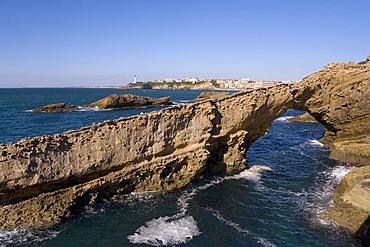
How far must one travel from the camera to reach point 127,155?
835 inches

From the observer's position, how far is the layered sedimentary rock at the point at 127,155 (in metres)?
17.6

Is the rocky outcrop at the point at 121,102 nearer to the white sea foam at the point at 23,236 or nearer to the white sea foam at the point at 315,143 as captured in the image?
the white sea foam at the point at 315,143

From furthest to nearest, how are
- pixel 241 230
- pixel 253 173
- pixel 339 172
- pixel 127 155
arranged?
pixel 339 172 < pixel 253 173 < pixel 127 155 < pixel 241 230

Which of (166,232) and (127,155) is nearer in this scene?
(166,232)

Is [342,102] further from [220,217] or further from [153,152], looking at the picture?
[153,152]

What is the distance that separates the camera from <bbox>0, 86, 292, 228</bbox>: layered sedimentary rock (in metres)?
17.6

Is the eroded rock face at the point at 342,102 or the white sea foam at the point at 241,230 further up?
the eroded rock face at the point at 342,102

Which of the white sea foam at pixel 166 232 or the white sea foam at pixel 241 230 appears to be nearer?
the white sea foam at pixel 166 232

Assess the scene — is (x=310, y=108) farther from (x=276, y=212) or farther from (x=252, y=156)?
(x=276, y=212)

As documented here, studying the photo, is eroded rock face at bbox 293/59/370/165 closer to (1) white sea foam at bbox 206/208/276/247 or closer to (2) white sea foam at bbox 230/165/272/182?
(2) white sea foam at bbox 230/165/272/182

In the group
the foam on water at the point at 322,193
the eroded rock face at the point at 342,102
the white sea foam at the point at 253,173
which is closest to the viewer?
the foam on water at the point at 322,193

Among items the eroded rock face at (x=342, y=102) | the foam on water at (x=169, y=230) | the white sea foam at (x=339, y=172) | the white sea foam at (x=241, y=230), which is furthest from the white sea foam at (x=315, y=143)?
the foam on water at (x=169, y=230)

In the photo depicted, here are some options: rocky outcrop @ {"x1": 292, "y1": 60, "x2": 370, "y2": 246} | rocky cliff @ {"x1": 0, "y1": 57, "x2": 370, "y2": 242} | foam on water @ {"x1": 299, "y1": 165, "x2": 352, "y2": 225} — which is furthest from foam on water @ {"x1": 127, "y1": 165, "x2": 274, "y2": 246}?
rocky outcrop @ {"x1": 292, "y1": 60, "x2": 370, "y2": 246}

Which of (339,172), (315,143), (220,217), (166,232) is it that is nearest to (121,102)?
A: (315,143)
